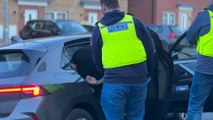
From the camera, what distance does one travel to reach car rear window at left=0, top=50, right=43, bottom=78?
624 centimetres

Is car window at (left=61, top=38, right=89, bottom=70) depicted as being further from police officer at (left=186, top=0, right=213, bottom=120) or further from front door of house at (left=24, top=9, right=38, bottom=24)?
front door of house at (left=24, top=9, right=38, bottom=24)

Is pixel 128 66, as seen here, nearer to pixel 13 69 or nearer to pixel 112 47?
pixel 112 47

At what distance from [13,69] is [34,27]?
20.6 meters

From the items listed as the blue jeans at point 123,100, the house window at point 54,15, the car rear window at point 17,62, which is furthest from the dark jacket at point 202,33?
Result: the house window at point 54,15

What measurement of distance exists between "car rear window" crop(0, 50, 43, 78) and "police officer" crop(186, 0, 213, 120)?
1883mm

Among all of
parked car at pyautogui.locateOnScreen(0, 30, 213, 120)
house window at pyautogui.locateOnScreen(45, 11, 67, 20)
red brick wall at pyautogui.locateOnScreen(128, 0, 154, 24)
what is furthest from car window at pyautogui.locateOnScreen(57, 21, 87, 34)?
red brick wall at pyautogui.locateOnScreen(128, 0, 154, 24)

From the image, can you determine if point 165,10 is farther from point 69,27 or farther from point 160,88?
point 160,88

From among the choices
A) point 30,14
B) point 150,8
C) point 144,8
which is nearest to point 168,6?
point 150,8

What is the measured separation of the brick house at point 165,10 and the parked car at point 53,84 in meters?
38.2

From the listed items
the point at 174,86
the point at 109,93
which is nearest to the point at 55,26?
the point at 174,86

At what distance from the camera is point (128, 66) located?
569 cm

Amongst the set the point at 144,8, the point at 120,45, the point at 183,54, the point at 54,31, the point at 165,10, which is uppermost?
the point at 120,45

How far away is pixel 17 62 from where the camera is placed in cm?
641

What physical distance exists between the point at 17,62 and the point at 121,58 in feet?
4.51
